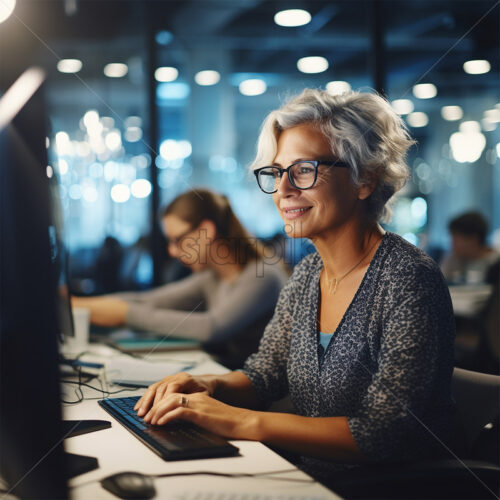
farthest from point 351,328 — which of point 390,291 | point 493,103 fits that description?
point 493,103

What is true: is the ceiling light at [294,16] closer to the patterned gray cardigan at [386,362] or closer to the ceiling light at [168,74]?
the ceiling light at [168,74]

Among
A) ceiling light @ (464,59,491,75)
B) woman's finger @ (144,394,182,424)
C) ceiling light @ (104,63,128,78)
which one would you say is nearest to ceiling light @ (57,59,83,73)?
ceiling light @ (104,63,128,78)

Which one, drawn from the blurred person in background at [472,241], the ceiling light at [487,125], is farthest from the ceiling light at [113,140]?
the ceiling light at [487,125]

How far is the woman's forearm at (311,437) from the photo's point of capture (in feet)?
3.77

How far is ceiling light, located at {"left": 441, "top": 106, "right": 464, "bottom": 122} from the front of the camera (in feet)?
31.1

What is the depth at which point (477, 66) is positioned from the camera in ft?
23.4

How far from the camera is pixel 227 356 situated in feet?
7.34

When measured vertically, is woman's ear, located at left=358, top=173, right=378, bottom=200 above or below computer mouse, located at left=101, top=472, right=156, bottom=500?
above

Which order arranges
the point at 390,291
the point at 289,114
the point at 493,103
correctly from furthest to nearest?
1. the point at 493,103
2. the point at 289,114
3. the point at 390,291

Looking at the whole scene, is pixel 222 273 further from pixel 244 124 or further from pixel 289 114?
pixel 244 124

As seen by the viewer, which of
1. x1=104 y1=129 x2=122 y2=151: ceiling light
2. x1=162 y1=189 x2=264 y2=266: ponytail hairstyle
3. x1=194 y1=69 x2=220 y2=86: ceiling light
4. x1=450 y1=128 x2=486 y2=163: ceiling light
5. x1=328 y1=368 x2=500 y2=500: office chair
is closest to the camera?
x1=328 y1=368 x2=500 y2=500: office chair

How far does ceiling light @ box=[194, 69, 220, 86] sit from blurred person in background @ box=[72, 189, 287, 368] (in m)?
4.83

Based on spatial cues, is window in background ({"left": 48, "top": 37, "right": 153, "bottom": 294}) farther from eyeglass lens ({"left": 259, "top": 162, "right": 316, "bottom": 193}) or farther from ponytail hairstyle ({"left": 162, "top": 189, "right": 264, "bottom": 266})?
eyeglass lens ({"left": 259, "top": 162, "right": 316, "bottom": 193})

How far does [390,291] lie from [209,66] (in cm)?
646
